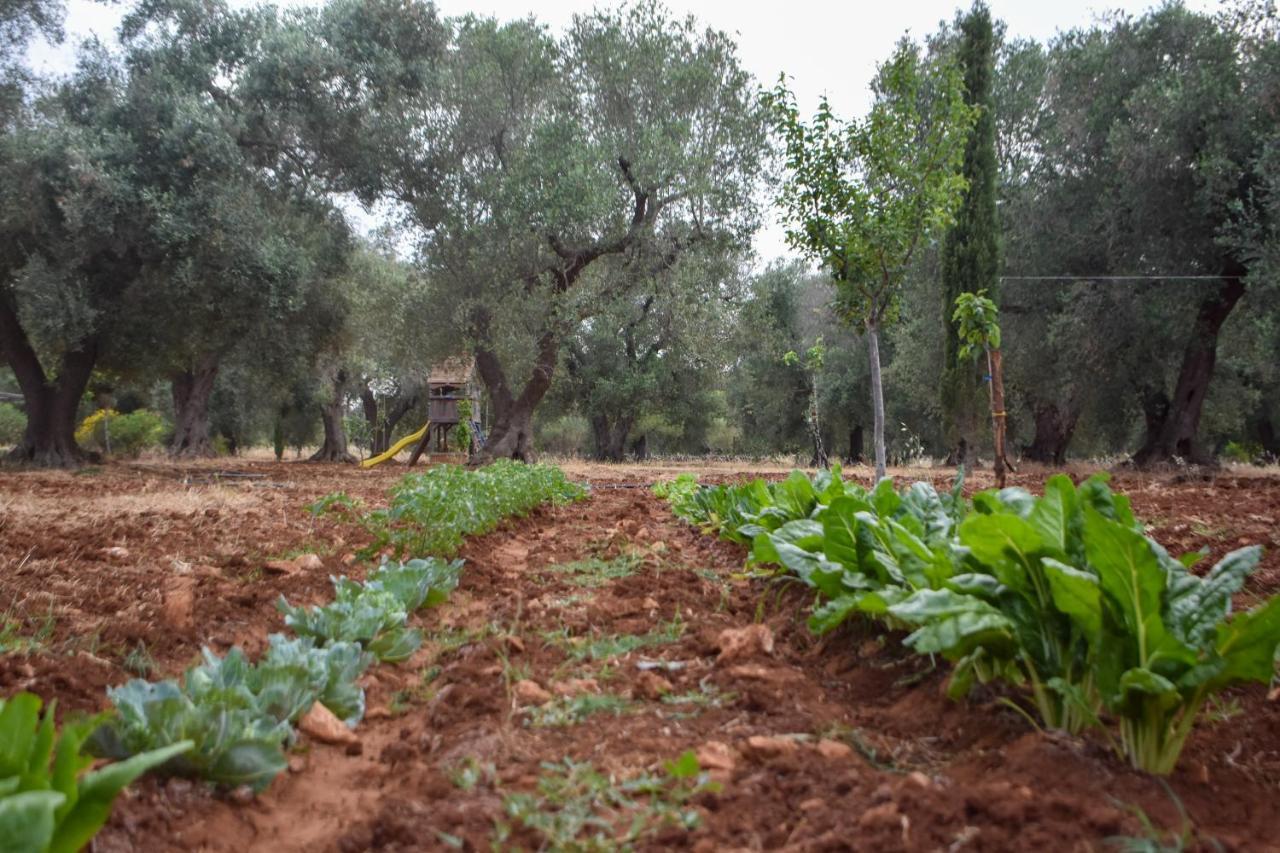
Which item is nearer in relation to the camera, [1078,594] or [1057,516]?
[1078,594]

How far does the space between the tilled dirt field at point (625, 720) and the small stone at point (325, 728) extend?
5 cm

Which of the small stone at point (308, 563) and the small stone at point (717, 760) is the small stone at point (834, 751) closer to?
the small stone at point (717, 760)

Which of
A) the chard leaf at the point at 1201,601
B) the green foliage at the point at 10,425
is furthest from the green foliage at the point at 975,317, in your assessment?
the green foliage at the point at 10,425

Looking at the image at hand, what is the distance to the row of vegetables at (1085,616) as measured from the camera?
1894 millimetres

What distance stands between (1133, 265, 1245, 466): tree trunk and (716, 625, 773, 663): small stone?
48.0 ft

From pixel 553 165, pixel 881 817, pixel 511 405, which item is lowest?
pixel 881 817

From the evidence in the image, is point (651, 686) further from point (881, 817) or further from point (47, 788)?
point (47, 788)

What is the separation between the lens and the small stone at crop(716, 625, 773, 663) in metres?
2.90

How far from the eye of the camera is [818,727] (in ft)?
Result: 7.29

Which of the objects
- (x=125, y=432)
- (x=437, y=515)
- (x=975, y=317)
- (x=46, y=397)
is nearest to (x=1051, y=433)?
(x=975, y=317)

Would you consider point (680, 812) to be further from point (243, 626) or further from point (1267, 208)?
point (1267, 208)

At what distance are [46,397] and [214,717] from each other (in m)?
16.5

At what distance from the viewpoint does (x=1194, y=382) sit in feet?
49.6

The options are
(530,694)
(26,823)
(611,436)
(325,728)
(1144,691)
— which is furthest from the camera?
(611,436)
